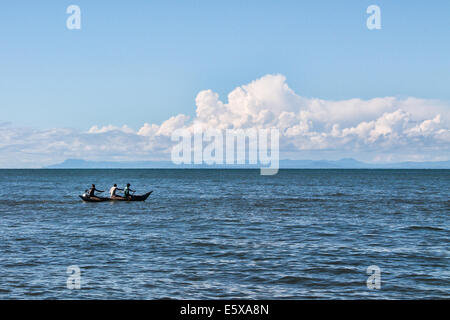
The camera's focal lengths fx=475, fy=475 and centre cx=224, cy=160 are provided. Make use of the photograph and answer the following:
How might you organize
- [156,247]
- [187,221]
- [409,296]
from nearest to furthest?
[409,296] < [156,247] < [187,221]

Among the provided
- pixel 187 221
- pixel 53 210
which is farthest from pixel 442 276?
pixel 53 210

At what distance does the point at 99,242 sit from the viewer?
25.0m

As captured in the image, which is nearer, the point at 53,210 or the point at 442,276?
the point at 442,276

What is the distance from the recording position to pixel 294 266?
19.0 meters

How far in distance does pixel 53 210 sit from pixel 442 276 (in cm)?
3552

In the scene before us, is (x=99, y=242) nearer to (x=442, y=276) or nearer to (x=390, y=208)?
(x=442, y=276)
